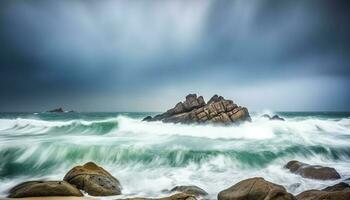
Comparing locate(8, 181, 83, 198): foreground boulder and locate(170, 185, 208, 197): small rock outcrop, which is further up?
locate(8, 181, 83, 198): foreground boulder

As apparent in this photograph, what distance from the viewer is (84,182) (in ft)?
22.1

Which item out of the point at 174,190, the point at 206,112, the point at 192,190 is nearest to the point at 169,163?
the point at 174,190

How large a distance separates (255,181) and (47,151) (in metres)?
8.98

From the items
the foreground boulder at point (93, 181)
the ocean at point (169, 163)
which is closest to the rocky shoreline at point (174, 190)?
the foreground boulder at point (93, 181)

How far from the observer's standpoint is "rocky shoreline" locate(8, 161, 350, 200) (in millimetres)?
5109

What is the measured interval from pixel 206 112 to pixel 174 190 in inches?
711

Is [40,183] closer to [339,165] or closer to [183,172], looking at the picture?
[183,172]

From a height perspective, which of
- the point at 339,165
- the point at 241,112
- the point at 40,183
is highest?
the point at 241,112

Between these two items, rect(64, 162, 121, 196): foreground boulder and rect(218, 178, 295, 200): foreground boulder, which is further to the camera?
rect(64, 162, 121, 196): foreground boulder

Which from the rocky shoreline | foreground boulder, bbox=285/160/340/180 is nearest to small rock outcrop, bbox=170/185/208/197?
the rocky shoreline

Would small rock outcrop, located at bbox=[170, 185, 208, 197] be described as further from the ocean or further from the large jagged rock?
the large jagged rock

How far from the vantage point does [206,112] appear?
25.0 meters

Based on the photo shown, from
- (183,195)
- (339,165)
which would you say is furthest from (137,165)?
(339,165)

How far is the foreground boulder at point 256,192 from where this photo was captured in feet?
16.6
